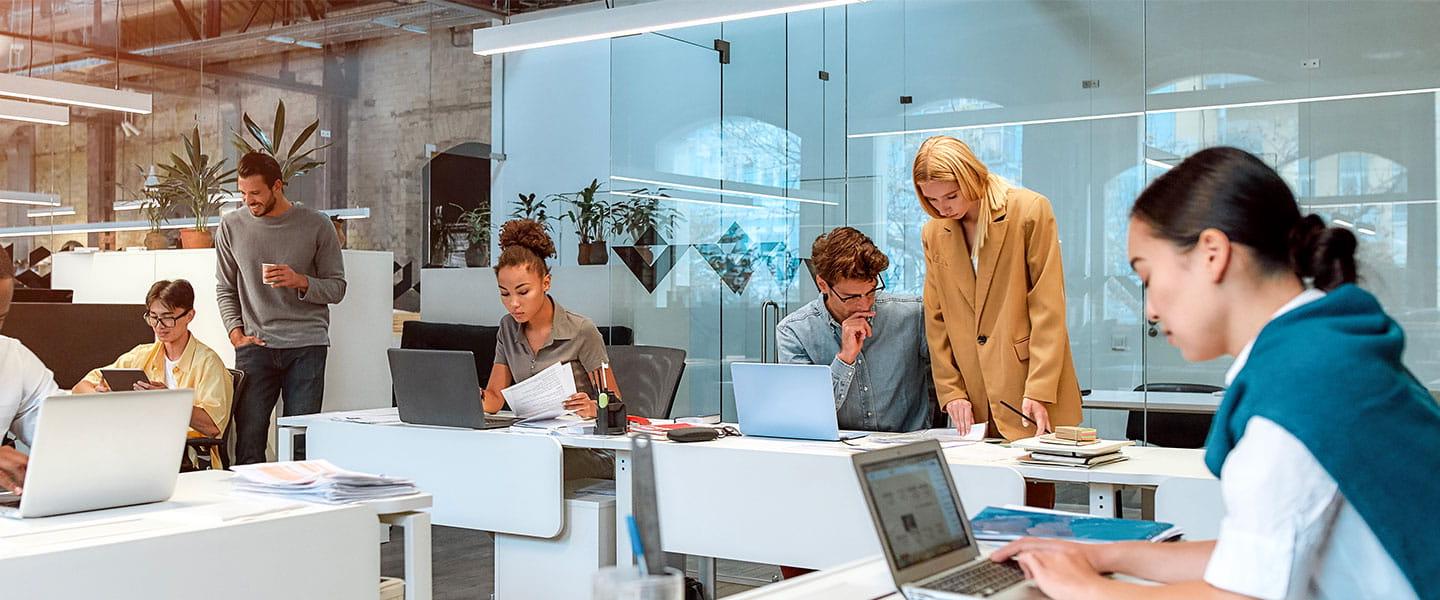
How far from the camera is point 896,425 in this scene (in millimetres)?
3920

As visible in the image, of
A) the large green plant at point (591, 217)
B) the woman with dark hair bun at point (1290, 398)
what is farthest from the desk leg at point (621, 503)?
the large green plant at point (591, 217)

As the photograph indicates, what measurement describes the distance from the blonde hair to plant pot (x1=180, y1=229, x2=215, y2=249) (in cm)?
458

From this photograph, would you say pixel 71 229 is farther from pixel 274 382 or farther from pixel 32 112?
pixel 274 382

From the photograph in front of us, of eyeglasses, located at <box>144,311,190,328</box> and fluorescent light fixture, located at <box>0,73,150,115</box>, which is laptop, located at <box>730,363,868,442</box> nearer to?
eyeglasses, located at <box>144,311,190,328</box>

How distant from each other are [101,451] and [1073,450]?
2.11m

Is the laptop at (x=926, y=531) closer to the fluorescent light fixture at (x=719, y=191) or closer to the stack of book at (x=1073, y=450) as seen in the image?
the stack of book at (x=1073, y=450)

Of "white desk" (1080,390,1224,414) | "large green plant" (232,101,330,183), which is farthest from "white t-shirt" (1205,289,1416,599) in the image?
"large green plant" (232,101,330,183)

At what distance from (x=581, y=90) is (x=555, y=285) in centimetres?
237

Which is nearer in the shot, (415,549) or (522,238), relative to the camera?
(415,549)

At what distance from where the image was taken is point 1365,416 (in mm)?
1196

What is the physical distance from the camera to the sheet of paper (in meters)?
4.02

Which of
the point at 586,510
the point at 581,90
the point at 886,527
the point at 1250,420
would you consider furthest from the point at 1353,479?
the point at 581,90

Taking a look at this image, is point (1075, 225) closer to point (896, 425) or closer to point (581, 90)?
point (896, 425)

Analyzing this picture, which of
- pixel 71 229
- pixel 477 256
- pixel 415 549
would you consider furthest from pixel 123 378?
pixel 477 256
